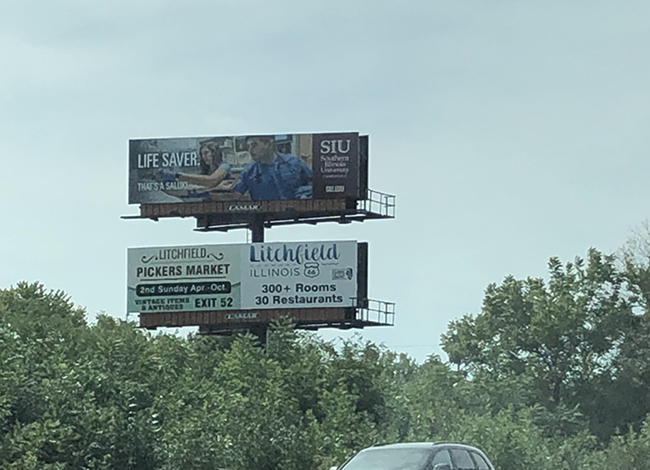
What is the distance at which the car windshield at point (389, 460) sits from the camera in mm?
20078

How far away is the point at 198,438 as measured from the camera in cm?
3581

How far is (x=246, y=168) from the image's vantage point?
6356cm

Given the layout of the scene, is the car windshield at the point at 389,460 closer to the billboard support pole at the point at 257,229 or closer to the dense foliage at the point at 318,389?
the dense foliage at the point at 318,389

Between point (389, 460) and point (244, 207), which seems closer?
point (389, 460)

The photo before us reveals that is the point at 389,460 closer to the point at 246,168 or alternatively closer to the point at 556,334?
the point at 246,168

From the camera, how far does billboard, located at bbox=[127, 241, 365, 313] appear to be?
6125 centimetres

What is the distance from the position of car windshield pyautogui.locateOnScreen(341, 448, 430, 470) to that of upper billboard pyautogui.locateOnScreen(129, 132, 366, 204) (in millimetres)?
40615

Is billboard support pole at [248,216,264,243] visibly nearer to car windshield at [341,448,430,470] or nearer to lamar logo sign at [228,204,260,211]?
lamar logo sign at [228,204,260,211]

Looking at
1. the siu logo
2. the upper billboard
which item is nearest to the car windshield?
the upper billboard

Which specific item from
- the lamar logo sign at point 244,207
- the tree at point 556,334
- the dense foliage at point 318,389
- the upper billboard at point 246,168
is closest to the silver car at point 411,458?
the dense foliage at point 318,389

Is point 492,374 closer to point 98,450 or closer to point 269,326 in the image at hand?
point 269,326

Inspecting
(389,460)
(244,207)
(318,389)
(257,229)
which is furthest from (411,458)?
(257,229)

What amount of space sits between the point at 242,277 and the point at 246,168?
5.19 meters

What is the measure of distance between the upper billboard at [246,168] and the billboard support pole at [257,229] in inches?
48.9
